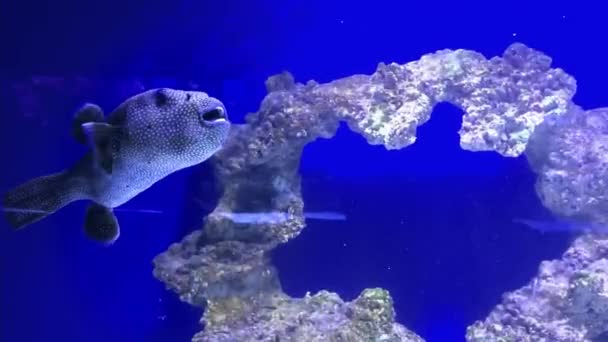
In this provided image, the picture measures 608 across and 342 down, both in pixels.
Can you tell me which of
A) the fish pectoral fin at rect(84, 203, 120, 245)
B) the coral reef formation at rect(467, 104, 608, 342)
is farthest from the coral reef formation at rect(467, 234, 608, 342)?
the fish pectoral fin at rect(84, 203, 120, 245)

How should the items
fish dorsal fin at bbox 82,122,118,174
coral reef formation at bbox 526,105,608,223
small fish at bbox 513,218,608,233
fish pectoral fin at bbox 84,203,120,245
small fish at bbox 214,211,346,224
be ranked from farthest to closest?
small fish at bbox 513,218,608,233 < coral reef formation at bbox 526,105,608,223 < small fish at bbox 214,211,346,224 < fish pectoral fin at bbox 84,203,120,245 < fish dorsal fin at bbox 82,122,118,174

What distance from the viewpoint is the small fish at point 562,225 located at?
5.25 metres

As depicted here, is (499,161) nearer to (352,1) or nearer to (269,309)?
(352,1)

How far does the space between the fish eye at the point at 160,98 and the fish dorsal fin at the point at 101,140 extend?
17 cm

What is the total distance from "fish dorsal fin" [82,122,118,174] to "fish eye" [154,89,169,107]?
0.17 metres

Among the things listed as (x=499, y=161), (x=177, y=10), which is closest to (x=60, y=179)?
(x=177, y=10)

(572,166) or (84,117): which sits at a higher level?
(572,166)

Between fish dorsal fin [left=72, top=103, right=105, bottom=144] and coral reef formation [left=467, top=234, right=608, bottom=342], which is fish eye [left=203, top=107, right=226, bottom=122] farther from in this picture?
coral reef formation [left=467, top=234, right=608, bottom=342]

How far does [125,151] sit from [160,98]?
0.22 metres

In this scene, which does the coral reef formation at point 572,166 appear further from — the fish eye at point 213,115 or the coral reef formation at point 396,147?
the fish eye at point 213,115

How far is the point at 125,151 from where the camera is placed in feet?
6.76

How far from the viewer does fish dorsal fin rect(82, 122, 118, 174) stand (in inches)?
76.8

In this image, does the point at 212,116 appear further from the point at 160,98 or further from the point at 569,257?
the point at 569,257

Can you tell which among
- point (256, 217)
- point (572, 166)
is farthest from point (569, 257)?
point (256, 217)
